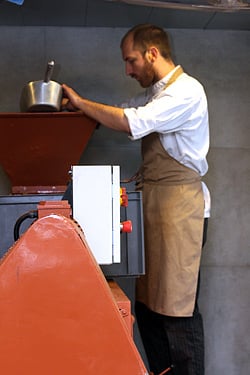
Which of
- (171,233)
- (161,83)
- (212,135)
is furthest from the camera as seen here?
(212,135)

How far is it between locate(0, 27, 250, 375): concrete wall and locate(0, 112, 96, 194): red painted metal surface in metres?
0.42

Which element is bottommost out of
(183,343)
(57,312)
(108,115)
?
(183,343)

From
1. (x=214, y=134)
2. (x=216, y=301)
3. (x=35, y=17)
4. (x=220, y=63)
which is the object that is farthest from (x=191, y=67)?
(x=216, y=301)

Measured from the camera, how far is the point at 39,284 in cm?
114

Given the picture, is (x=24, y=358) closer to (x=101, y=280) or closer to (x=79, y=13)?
(x=101, y=280)

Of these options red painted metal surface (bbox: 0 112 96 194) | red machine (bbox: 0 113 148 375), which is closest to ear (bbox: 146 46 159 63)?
red painted metal surface (bbox: 0 112 96 194)

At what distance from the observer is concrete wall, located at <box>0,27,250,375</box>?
9.13 ft

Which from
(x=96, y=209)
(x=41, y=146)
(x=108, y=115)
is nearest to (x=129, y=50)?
(x=108, y=115)

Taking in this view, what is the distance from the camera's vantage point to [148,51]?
235 centimetres

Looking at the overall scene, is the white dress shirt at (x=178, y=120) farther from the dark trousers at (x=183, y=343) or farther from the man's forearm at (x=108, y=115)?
the dark trousers at (x=183, y=343)

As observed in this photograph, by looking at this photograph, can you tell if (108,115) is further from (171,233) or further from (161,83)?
(171,233)

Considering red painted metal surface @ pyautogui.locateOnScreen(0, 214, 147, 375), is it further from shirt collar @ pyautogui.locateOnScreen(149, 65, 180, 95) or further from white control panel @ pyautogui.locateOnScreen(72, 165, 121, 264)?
shirt collar @ pyautogui.locateOnScreen(149, 65, 180, 95)

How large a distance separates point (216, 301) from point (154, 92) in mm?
1083

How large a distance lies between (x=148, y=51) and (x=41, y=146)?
23.1 inches
